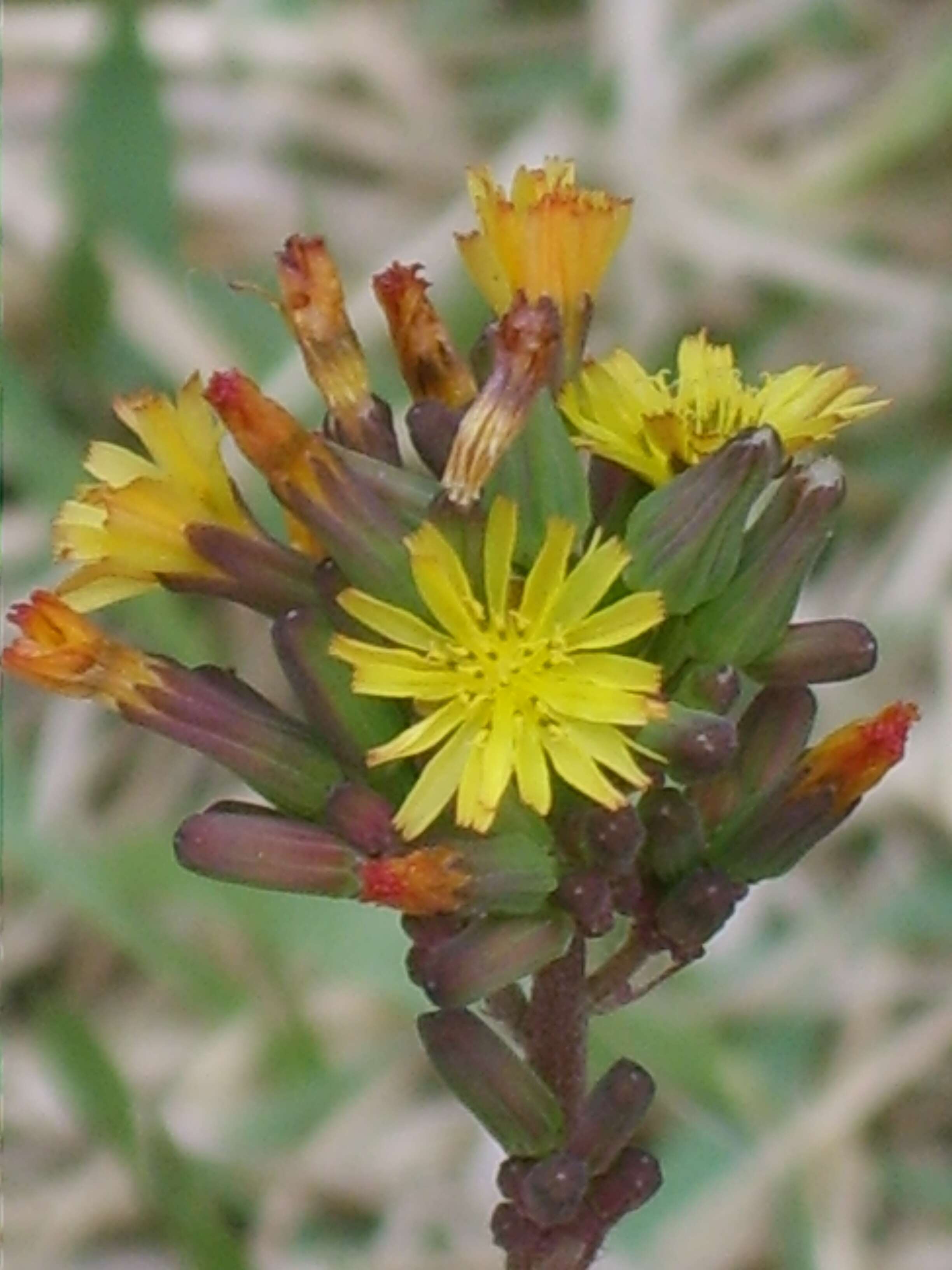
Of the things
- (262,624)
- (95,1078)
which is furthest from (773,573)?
(262,624)

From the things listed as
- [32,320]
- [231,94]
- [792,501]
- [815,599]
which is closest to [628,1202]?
[792,501]

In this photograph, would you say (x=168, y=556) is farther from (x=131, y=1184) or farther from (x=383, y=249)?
(x=383, y=249)

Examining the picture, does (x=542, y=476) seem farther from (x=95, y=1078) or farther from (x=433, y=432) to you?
(x=95, y=1078)

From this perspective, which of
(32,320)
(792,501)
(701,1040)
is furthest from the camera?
(32,320)

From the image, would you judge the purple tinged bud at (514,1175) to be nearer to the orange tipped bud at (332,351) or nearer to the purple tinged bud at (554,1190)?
the purple tinged bud at (554,1190)

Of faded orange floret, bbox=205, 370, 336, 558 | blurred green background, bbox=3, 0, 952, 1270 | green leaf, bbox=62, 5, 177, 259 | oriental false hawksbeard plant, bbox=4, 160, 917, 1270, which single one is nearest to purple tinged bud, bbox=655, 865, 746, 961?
oriental false hawksbeard plant, bbox=4, 160, 917, 1270

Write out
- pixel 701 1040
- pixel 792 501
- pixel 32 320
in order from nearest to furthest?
pixel 792 501, pixel 701 1040, pixel 32 320
